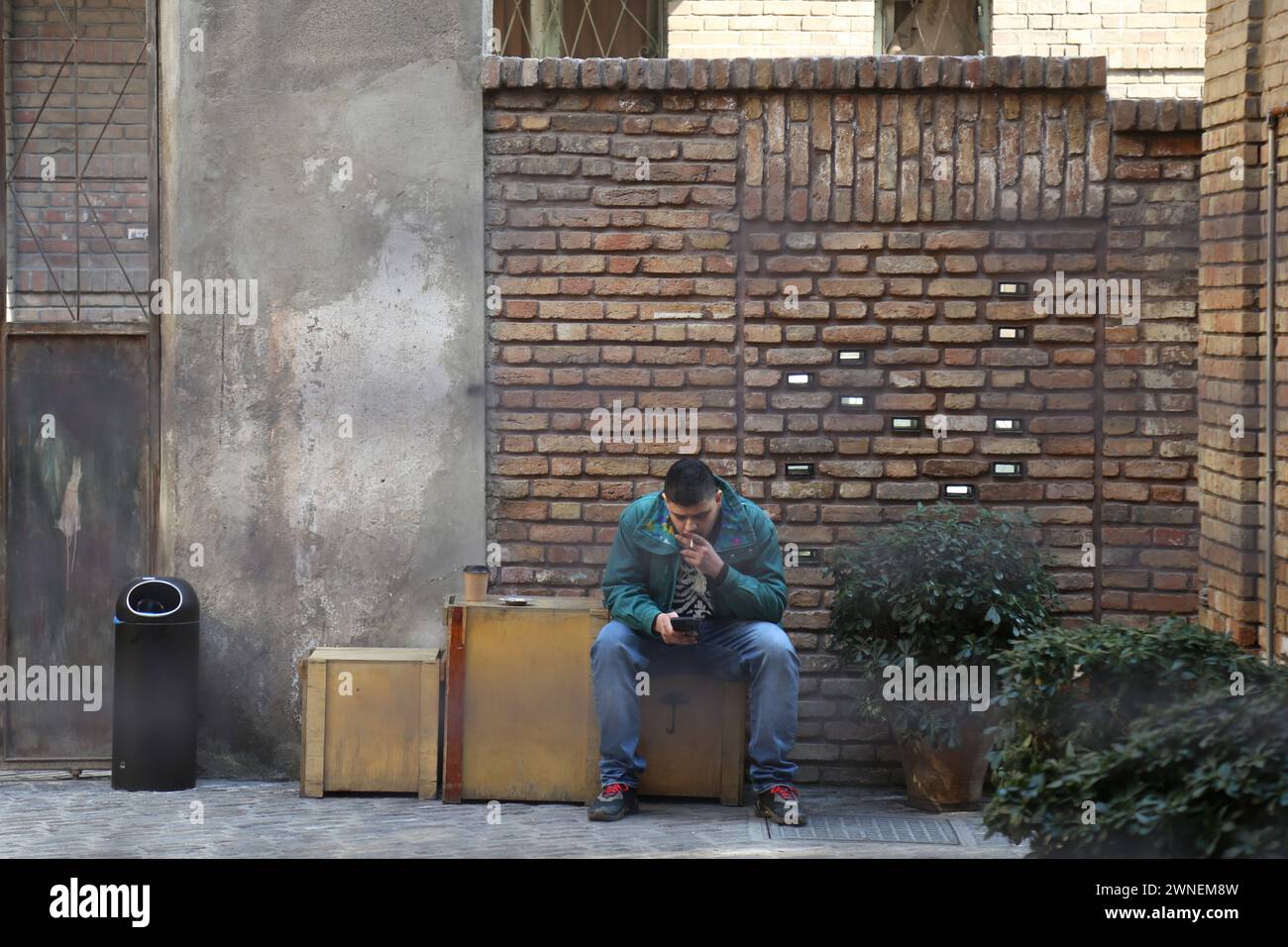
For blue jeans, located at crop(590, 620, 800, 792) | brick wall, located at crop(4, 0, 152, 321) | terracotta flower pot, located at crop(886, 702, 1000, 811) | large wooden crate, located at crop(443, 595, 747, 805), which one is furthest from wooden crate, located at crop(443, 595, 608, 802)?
brick wall, located at crop(4, 0, 152, 321)

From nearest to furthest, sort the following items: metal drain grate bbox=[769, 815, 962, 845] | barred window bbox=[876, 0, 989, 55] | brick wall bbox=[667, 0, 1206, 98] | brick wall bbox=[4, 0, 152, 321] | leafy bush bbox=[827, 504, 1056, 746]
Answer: metal drain grate bbox=[769, 815, 962, 845], leafy bush bbox=[827, 504, 1056, 746], brick wall bbox=[4, 0, 152, 321], brick wall bbox=[667, 0, 1206, 98], barred window bbox=[876, 0, 989, 55]

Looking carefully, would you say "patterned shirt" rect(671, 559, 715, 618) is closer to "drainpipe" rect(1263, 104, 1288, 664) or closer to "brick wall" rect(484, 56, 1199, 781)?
"brick wall" rect(484, 56, 1199, 781)

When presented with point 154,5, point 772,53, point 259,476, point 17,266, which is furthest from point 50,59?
A: point 772,53

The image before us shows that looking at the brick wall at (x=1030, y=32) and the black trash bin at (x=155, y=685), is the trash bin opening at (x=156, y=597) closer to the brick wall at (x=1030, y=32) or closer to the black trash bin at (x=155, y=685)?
the black trash bin at (x=155, y=685)

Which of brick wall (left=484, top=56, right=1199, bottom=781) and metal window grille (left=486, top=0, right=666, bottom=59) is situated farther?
metal window grille (left=486, top=0, right=666, bottom=59)

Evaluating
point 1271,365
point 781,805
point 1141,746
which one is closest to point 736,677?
point 781,805

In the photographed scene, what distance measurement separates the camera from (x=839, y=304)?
7.92 meters

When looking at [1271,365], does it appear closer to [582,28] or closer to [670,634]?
[670,634]

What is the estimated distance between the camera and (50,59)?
29.2 ft

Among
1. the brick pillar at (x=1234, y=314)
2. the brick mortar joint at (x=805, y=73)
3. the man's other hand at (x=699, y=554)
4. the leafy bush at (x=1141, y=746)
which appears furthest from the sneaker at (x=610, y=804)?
the brick mortar joint at (x=805, y=73)

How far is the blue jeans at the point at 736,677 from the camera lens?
7152mm

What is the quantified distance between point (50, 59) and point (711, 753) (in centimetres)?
507

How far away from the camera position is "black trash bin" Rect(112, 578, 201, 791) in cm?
767

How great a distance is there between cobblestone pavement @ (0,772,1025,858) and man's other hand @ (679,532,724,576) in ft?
3.57
